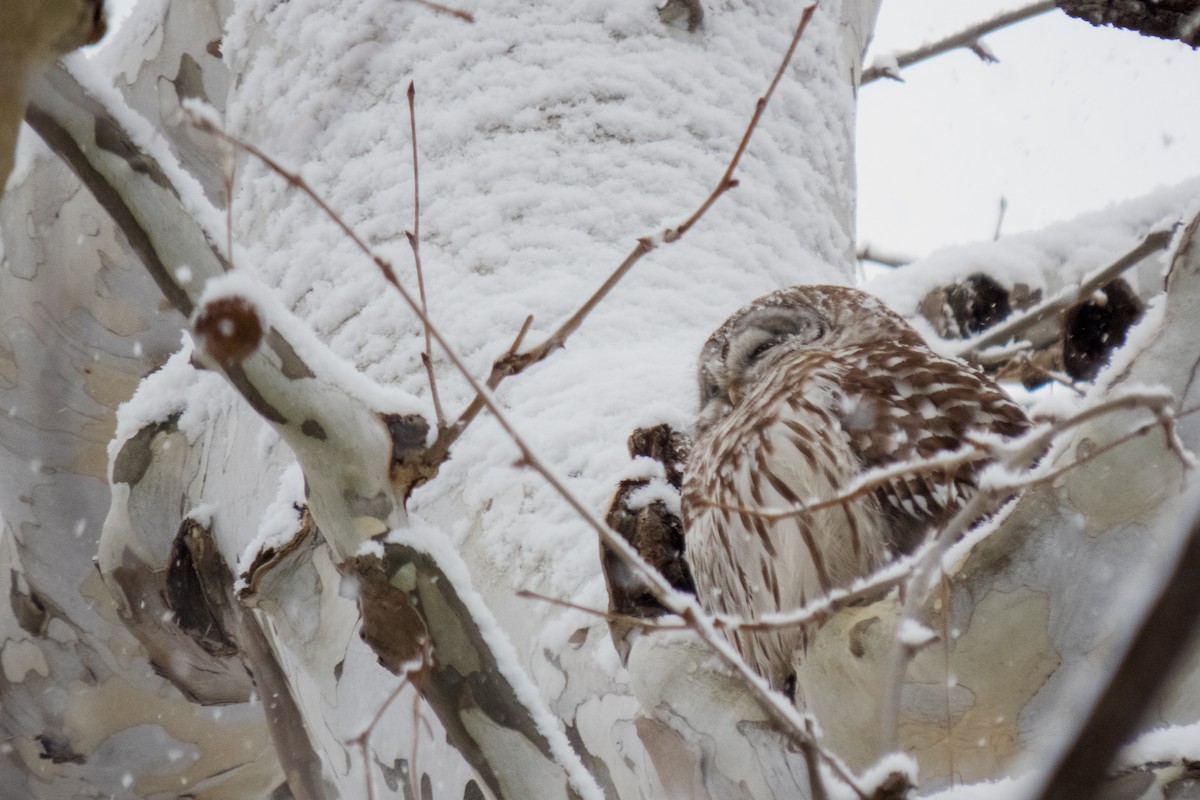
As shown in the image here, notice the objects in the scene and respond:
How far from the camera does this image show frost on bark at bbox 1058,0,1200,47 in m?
1.17

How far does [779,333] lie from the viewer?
2.43 meters

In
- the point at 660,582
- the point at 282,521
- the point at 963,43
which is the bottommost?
the point at 660,582

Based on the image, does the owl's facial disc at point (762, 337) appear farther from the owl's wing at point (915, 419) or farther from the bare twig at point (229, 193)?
the bare twig at point (229, 193)

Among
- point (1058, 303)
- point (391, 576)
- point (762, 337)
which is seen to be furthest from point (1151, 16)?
point (1058, 303)

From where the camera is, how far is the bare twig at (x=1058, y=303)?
2.74 meters

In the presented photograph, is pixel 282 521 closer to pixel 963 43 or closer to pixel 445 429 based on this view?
pixel 445 429

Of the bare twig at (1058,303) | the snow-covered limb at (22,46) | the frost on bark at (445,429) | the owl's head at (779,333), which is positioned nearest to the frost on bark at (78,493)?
the frost on bark at (445,429)

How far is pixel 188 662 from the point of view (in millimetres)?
2844

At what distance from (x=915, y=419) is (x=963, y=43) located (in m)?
2.79

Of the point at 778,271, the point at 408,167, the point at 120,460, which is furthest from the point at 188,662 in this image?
the point at 778,271

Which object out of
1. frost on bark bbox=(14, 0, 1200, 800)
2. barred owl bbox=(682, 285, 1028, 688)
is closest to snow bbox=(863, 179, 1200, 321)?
frost on bark bbox=(14, 0, 1200, 800)

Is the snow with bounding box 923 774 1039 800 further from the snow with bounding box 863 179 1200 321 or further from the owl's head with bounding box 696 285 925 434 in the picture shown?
the snow with bounding box 863 179 1200 321

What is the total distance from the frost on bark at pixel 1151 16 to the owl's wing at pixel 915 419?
612 mm

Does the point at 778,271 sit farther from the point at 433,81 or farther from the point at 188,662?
the point at 188,662
